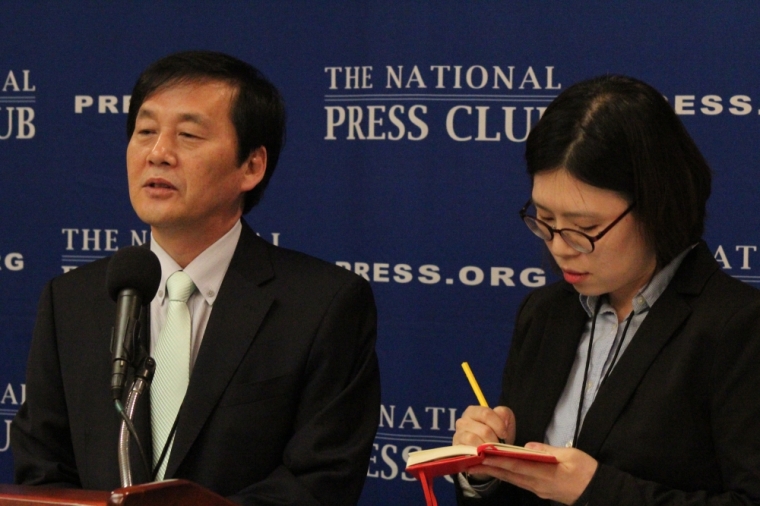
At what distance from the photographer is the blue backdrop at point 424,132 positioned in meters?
2.69

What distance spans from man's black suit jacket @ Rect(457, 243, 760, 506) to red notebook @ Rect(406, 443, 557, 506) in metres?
0.16

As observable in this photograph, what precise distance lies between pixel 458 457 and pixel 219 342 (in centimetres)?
64

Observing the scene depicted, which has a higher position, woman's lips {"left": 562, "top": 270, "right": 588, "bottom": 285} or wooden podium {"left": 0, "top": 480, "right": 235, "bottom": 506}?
woman's lips {"left": 562, "top": 270, "right": 588, "bottom": 285}

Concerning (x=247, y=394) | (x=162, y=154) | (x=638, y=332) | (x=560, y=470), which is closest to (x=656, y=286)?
(x=638, y=332)

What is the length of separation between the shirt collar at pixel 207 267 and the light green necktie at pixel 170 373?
0.05 meters

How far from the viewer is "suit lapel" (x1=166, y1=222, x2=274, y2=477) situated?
1989mm

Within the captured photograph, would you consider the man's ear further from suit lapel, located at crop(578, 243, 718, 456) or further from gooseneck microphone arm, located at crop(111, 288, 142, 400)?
suit lapel, located at crop(578, 243, 718, 456)

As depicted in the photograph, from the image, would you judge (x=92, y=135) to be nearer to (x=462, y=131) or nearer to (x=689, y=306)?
(x=462, y=131)

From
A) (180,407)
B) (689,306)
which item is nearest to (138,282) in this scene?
(180,407)

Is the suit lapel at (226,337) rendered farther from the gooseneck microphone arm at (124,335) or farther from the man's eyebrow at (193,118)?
the gooseneck microphone arm at (124,335)

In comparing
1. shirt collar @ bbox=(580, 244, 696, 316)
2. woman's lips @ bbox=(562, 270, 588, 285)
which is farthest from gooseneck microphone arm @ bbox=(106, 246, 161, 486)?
shirt collar @ bbox=(580, 244, 696, 316)

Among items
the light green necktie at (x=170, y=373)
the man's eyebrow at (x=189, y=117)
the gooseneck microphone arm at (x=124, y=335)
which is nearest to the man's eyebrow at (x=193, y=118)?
the man's eyebrow at (x=189, y=117)

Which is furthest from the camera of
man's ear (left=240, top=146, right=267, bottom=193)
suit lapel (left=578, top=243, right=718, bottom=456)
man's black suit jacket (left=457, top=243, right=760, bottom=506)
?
man's ear (left=240, top=146, right=267, bottom=193)

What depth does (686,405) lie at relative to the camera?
177 cm
